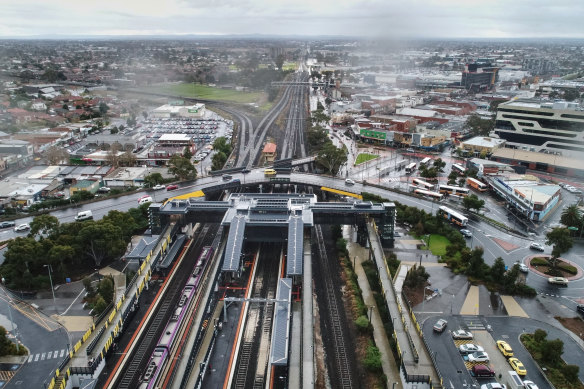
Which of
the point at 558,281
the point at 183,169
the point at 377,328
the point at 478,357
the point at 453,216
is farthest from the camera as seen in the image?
the point at 183,169

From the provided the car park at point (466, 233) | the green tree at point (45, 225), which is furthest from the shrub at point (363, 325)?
the green tree at point (45, 225)

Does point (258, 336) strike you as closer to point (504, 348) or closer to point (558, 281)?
point (504, 348)

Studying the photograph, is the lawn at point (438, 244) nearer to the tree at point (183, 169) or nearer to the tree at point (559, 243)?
the tree at point (559, 243)

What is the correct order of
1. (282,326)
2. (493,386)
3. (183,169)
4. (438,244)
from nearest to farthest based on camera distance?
(493,386)
(282,326)
(438,244)
(183,169)

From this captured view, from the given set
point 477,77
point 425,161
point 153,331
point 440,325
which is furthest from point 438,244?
point 477,77

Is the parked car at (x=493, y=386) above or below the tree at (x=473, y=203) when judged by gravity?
below

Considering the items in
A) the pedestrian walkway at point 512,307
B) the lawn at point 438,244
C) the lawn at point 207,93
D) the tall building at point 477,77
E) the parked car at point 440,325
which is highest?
the tall building at point 477,77

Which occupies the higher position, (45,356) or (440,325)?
(440,325)

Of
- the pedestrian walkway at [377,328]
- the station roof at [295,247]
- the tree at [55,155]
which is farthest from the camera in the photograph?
the tree at [55,155]
